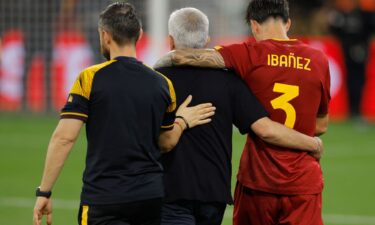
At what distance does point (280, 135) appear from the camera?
5504 mm

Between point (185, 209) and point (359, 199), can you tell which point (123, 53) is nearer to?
point (185, 209)

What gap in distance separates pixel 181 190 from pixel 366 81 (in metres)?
13.1

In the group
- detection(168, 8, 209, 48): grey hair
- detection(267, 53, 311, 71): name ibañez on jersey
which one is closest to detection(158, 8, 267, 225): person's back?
detection(168, 8, 209, 48): grey hair

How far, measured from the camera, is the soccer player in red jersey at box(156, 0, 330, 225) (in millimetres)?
5543

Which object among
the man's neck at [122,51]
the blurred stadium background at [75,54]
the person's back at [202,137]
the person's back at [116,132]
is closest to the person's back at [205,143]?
the person's back at [202,137]

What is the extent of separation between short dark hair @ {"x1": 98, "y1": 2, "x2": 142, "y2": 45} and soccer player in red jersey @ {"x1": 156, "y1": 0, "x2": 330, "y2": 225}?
0.45 metres

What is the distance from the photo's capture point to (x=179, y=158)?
17.7ft

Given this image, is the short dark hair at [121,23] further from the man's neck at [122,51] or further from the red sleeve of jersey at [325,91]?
the red sleeve of jersey at [325,91]

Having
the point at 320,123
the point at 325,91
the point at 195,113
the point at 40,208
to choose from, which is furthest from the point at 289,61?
the point at 40,208

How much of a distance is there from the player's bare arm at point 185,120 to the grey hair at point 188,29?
1.05 ft

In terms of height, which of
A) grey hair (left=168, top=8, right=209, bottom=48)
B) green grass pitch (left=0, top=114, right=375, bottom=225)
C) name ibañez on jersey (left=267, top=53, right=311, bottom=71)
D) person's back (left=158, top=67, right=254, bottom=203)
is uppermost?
grey hair (left=168, top=8, right=209, bottom=48)

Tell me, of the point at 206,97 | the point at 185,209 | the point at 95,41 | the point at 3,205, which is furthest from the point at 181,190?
the point at 95,41

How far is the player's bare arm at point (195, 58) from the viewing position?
17.8 ft

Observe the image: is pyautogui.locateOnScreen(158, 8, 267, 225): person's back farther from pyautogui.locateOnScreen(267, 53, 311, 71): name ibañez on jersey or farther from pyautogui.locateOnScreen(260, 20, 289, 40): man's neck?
pyautogui.locateOnScreen(260, 20, 289, 40): man's neck
